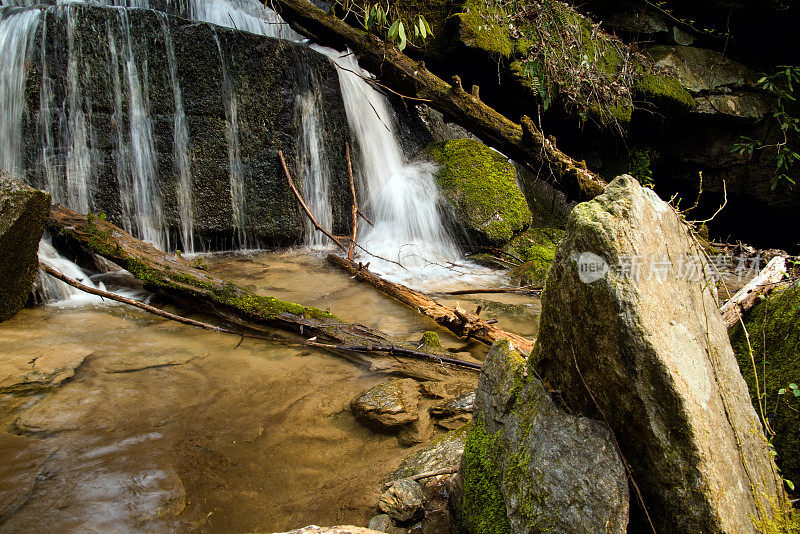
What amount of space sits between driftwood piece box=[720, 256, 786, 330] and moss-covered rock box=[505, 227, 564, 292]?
325cm

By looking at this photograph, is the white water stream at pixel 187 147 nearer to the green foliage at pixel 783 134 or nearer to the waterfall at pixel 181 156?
the waterfall at pixel 181 156

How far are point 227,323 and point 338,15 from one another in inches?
229

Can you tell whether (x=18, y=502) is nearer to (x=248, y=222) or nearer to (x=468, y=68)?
(x=248, y=222)

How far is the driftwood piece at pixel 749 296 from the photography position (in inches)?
92.7

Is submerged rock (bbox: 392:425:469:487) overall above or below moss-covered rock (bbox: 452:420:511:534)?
→ below

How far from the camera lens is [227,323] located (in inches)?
157

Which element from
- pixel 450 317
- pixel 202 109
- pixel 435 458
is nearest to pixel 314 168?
pixel 202 109

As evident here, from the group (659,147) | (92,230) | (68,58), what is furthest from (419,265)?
(659,147)

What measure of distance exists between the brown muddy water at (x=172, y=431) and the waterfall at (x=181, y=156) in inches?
99.7

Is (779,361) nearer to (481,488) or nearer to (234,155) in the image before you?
(481,488)

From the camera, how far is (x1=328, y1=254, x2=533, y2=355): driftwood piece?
392 cm

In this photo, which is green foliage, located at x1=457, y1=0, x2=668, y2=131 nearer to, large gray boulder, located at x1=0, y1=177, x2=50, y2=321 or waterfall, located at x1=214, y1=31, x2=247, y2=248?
waterfall, located at x1=214, y1=31, x2=247, y2=248

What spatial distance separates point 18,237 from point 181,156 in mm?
3271

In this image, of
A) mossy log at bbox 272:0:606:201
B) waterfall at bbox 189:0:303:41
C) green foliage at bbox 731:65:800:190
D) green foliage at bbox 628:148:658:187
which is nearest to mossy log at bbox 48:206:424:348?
mossy log at bbox 272:0:606:201
